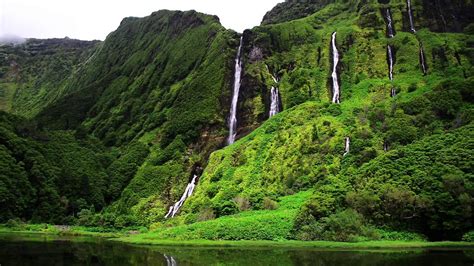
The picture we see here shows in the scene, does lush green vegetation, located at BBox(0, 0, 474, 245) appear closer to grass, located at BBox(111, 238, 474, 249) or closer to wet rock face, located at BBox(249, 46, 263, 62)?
wet rock face, located at BBox(249, 46, 263, 62)

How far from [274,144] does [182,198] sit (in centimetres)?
2313

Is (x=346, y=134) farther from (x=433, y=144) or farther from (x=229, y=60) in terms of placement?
(x=229, y=60)

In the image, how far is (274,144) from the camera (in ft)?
285

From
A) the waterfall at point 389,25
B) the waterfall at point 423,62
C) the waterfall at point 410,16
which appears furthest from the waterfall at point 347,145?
the waterfall at point 410,16

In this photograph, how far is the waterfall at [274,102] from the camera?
111869 mm

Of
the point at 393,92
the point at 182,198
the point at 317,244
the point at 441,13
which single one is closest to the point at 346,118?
the point at 393,92

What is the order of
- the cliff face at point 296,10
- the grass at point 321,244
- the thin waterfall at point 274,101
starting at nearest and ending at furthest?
the grass at point 321,244, the thin waterfall at point 274,101, the cliff face at point 296,10

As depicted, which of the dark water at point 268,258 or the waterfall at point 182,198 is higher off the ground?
the dark water at point 268,258

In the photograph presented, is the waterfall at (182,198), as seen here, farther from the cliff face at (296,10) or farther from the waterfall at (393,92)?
the cliff face at (296,10)

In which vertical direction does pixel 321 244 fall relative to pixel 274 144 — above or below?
below

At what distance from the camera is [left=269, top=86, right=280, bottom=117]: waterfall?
112m

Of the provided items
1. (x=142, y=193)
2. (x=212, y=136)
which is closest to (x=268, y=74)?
(x=212, y=136)

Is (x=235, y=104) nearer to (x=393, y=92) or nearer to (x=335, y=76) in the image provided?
(x=335, y=76)

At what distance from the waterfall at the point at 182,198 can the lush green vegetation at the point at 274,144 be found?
1.76 m
